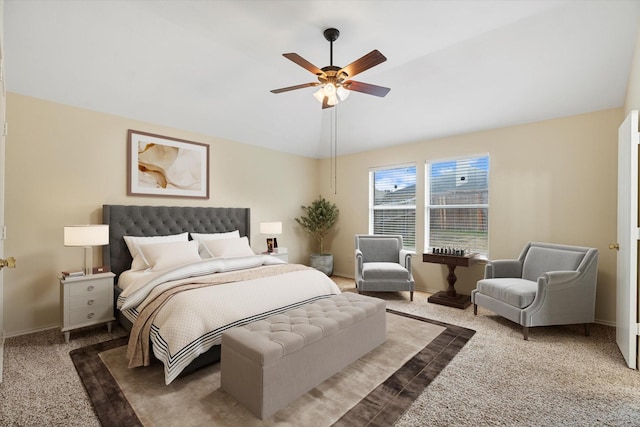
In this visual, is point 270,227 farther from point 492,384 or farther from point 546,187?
point 546,187

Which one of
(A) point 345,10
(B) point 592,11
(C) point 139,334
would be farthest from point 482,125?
(C) point 139,334

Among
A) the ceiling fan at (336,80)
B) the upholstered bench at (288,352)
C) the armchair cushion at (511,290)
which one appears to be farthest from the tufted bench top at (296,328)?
the ceiling fan at (336,80)

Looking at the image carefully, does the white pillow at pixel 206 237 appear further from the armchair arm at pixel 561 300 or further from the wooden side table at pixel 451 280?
the armchair arm at pixel 561 300

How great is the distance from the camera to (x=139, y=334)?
8.38ft

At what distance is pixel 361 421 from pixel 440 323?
2098 millimetres

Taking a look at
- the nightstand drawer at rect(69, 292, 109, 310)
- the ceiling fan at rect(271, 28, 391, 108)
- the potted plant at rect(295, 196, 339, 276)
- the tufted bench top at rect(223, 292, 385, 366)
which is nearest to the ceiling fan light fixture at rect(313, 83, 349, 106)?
the ceiling fan at rect(271, 28, 391, 108)

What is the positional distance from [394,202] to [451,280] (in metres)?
1.83

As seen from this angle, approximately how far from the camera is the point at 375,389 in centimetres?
228

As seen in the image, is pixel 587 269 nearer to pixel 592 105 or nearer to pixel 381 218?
pixel 592 105

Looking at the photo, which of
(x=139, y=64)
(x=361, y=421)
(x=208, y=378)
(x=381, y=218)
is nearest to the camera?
(x=361, y=421)

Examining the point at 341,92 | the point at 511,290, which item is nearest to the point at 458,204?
the point at 511,290

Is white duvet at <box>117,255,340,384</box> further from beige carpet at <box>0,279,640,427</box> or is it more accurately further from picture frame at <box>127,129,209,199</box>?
picture frame at <box>127,129,209,199</box>

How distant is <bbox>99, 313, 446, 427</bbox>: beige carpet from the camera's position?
194 centimetres

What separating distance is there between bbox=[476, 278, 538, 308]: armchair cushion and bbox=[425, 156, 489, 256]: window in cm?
111
